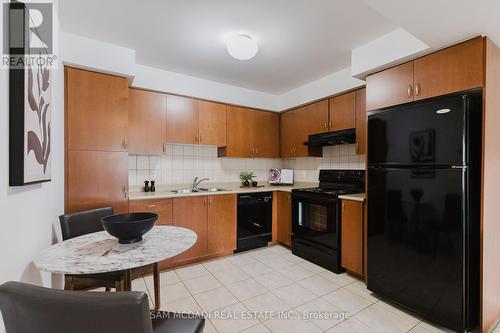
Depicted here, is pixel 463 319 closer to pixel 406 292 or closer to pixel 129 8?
pixel 406 292

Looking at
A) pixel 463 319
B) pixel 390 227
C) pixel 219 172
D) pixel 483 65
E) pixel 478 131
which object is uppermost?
pixel 483 65

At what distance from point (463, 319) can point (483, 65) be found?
1724mm

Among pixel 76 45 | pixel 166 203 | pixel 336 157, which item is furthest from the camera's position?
pixel 336 157

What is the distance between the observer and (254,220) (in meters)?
3.38

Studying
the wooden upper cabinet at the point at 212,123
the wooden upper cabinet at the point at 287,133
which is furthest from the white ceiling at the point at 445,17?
the wooden upper cabinet at the point at 212,123

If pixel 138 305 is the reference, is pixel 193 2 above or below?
above

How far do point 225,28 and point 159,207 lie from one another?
1933 mm

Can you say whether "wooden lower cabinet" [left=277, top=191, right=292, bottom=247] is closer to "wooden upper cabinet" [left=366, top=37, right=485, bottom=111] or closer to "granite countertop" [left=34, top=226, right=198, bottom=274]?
"wooden upper cabinet" [left=366, top=37, right=485, bottom=111]

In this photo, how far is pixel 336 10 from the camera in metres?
1.85

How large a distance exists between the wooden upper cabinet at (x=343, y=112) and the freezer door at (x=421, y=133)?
2.24 feet

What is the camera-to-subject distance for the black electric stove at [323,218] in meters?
2.66

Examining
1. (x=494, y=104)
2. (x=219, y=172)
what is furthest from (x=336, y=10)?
(x=219, y=172)

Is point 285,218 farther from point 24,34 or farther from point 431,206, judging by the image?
point 24,34

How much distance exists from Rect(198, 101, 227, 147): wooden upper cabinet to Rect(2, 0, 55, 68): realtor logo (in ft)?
6.33
